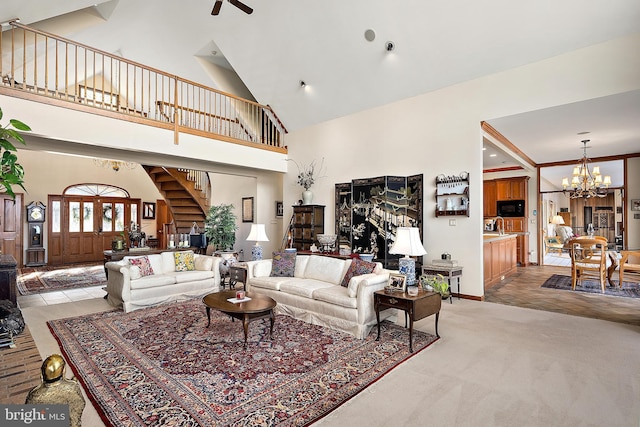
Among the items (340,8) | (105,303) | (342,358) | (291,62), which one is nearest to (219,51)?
(291,62)

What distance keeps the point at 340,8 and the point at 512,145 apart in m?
4.43

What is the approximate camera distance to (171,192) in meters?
9.79

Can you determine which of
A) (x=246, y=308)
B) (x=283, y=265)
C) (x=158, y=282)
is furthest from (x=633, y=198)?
(x=158, y=282)

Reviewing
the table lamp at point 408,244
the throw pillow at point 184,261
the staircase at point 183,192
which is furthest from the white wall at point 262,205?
the table lamp at point 408,244

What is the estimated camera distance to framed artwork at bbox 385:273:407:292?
3623mm

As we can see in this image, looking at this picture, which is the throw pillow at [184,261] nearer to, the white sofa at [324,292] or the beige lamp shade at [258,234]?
the beige lamp shade at [258,234]

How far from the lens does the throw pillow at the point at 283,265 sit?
5078 mm

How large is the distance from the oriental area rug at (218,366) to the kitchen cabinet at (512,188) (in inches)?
291

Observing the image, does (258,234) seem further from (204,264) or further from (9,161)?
(9,161)

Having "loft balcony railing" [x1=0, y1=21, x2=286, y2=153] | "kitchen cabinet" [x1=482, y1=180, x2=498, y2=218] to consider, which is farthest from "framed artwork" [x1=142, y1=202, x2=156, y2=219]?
"kitchen cabinet" [x1=482, y1=180, x2=498, y2=218]

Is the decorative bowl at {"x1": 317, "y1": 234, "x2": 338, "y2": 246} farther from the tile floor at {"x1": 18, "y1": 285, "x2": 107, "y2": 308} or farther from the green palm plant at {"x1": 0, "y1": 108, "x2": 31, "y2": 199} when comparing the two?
the green palm plant at {"x1": 0, "y1": 108, "x2": 31, "y2": 199}

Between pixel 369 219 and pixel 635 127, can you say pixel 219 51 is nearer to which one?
pixel 369 219

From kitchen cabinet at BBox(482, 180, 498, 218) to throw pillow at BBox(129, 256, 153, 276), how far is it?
9.01 m

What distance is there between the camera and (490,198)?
33.4 feet
